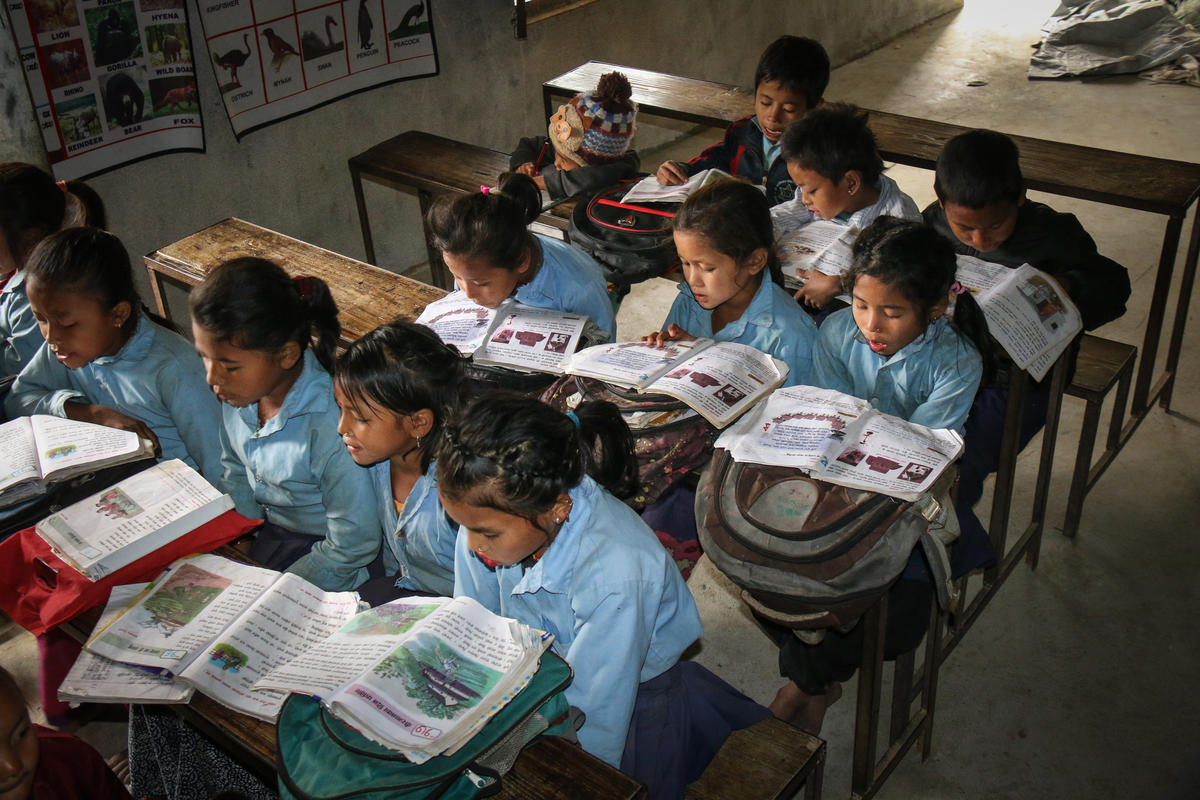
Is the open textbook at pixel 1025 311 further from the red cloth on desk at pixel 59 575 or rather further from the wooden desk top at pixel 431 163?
the wooden desk top at pixel 431 163

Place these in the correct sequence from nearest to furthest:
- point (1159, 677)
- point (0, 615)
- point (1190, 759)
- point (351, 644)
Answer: point (351, 644) < point (1190, 759) < point (1159, 677) < point (0, 615)

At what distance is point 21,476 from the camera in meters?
2.07

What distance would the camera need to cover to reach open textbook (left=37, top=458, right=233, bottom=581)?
185cm

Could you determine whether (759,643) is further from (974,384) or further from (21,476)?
(21,476)

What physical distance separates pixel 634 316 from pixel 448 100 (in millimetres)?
1395

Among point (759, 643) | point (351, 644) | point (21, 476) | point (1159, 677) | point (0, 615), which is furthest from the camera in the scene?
point (0, 615)

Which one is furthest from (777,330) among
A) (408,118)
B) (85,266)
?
(408,118)

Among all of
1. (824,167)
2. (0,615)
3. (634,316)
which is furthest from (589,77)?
(0,615)

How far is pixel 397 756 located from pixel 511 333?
1.30m

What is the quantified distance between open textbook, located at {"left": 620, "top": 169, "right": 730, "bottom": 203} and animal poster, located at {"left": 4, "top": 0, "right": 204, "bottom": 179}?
1766mm

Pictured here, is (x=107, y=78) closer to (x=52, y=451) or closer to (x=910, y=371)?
(x=52, y=451)

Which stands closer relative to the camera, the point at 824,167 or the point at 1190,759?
the point at 1190,759

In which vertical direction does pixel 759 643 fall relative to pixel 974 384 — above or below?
below

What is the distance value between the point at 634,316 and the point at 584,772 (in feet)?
10.0
